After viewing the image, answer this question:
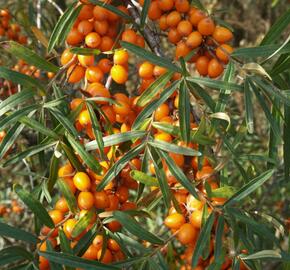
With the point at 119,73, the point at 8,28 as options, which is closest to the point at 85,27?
the point at 119,73

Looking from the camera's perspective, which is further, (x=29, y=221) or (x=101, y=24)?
(x=29, y=221)

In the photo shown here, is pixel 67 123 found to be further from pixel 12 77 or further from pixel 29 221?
pixel 29 221

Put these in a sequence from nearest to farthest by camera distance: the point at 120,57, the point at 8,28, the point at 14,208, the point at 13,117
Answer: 1. the point at 13,117
2. the point at 120,57
3. the point at 8,28
4. the point at 14,208

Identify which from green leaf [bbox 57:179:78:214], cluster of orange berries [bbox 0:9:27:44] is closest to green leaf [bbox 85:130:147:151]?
green leaf [bbox 57:179:78:214]

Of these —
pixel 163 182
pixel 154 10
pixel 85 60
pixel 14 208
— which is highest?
pixel 154 10

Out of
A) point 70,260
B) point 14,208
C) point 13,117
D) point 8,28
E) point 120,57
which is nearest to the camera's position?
point 70,260

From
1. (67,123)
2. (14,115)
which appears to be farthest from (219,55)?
(14,115)

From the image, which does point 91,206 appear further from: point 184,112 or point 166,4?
point 166,4

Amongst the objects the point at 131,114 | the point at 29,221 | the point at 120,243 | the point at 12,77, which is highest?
the point at 12,77
